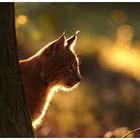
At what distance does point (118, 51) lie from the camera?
1528 cm

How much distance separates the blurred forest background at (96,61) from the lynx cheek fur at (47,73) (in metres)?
5.57

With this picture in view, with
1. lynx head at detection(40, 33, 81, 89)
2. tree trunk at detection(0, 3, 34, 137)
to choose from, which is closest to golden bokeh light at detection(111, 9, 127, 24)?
lynx head at detection(40, 33, 81, 89)

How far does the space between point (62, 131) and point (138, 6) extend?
481cm

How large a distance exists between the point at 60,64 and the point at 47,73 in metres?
0.20

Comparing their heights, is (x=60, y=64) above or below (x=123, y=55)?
above

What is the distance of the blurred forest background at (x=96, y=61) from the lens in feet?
47.8

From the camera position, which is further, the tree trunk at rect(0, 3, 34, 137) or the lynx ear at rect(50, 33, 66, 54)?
the lynx ear at rect(50, 33, 66, 54)

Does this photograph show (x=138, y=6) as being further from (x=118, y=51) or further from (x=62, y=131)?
(x=62, y=131)

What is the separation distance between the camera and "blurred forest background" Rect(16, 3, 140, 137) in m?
14.6

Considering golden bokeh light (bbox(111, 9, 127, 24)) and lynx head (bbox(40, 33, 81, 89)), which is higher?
golden bokeh light (bbox(111, 9, 127, 24))

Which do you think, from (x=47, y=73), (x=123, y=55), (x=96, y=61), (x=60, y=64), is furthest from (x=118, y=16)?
(x=47, y=73)

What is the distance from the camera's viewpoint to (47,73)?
25.8 feet

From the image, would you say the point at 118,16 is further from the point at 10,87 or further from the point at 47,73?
the point at 10,87

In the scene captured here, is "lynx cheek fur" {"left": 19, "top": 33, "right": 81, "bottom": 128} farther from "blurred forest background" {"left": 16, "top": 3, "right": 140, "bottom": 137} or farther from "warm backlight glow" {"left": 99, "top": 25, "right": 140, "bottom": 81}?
"warm backlight glow" {"left": 99, "top": 25, "right": 140, "bottom": 81}
